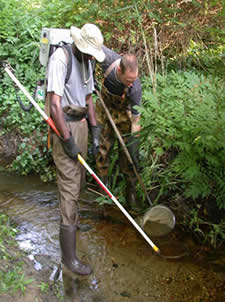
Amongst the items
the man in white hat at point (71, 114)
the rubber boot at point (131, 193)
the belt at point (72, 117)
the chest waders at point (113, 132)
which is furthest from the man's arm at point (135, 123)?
the belt at point (72, 117)

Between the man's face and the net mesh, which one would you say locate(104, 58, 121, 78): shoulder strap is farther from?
the net mesh

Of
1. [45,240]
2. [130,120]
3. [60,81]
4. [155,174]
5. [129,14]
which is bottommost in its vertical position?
[45,240]

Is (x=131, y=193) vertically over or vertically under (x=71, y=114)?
under

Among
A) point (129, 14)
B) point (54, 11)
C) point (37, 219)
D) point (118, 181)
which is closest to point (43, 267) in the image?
point (37, 219)

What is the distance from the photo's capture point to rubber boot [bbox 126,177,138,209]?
14.3 feet

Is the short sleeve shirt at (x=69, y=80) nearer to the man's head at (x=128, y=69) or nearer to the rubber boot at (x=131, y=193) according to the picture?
the man's head at (x=128, y=69)

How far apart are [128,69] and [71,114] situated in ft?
3.16

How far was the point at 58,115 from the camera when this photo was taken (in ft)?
9.16

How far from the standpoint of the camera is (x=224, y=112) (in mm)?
2873

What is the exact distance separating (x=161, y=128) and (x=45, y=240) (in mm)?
2010

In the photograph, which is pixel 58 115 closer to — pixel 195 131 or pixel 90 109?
pixel 90 109

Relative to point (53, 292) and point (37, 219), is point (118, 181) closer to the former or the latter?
point (37, 219)

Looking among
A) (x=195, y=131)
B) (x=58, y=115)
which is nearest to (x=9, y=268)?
(x=58, y=115)

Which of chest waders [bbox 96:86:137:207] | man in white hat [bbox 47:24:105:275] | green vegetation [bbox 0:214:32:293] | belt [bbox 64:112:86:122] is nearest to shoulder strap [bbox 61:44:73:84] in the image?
man in white hat [bbox 47:24:105:275]
